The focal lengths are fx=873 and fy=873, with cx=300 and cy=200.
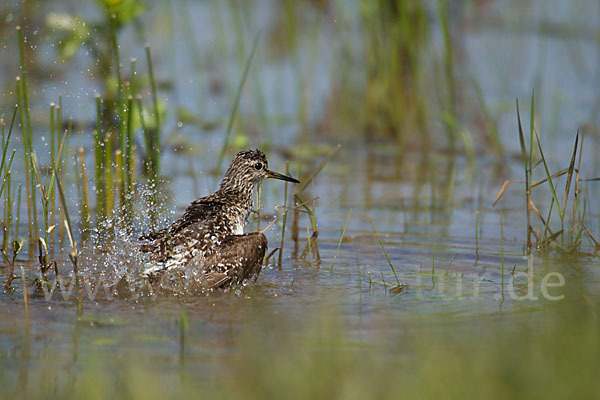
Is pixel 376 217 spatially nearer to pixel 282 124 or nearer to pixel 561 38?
pixel 282 124

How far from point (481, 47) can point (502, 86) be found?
2.39 m

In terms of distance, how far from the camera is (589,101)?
13.1 meters

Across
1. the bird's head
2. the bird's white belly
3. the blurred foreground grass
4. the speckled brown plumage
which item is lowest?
the blurred foreground grass

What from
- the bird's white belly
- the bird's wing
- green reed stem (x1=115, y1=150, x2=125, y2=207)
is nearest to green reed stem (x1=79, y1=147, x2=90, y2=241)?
green reed stem (x1=115, y1=150, x2=125, y2=207)

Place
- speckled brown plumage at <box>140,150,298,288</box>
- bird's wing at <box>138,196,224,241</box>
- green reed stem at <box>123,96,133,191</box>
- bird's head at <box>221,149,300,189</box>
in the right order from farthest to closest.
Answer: bird's head at <box>221,149,300,189</box>, green reed stem at <box>123,96,133,191</box>, bird's wing at <box>138,196,224,241</box>, speckled brown plumage at <box>140,150,298,288</box>

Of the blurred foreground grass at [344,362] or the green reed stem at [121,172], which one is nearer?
the blurred foreground grass at [344,362]

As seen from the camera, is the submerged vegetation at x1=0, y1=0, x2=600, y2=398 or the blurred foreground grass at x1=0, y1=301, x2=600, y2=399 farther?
the submerged vegetation at x1=0, y1=0, x2=600, y2=398

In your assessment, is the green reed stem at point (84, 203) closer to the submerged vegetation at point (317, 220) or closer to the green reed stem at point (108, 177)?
the submerged vegetation at point (317, 220)

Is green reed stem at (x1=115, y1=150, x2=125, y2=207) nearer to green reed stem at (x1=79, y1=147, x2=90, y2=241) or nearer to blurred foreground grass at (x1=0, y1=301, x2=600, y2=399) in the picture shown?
green reed stem at (x1=79, y1=147, x2=90, y2=241)

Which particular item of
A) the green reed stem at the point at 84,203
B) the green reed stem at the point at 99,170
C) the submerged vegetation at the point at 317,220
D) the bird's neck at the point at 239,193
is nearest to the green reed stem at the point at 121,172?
the submerged vegetation at the point at 317,220

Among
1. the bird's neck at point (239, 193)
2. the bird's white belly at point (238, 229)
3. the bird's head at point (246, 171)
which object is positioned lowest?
the bird's white belly at point (238, 229)

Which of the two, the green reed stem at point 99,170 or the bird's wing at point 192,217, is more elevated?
the green reed stem at point 99,170

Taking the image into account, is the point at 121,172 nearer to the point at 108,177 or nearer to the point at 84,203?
the point at 108,177

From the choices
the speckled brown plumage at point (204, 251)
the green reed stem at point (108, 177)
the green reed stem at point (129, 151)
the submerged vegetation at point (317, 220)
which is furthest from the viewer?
the green reed stem at point (108, 177)
